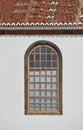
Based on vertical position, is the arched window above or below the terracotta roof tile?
below

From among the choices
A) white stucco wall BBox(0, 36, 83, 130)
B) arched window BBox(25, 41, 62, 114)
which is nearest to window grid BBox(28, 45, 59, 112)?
arched window BBox(25, 41, 62, 114)

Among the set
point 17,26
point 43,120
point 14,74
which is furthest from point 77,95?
point 17,26

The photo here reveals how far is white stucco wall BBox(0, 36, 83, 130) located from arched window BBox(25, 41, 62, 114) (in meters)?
0.25

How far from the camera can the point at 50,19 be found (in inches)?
615

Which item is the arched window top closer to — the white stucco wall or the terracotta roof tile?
the white stucco wall

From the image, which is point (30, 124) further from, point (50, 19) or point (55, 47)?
point (50, 19)

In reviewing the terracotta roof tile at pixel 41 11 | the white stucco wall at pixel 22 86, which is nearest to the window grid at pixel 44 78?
the white stucco wall at pixel 22 86

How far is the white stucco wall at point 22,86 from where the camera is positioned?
15516mm

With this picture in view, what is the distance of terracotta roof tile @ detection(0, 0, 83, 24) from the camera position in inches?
614

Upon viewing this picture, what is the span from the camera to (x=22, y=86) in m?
15.7

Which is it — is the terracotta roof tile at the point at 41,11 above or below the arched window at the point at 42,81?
above

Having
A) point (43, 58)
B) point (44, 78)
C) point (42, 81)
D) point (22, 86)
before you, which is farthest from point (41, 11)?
point (22, 86)

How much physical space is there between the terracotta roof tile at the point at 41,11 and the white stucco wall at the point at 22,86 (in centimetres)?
67

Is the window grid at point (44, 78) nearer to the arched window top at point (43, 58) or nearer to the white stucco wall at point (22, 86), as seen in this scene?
the arched window top at point (43, 58)
